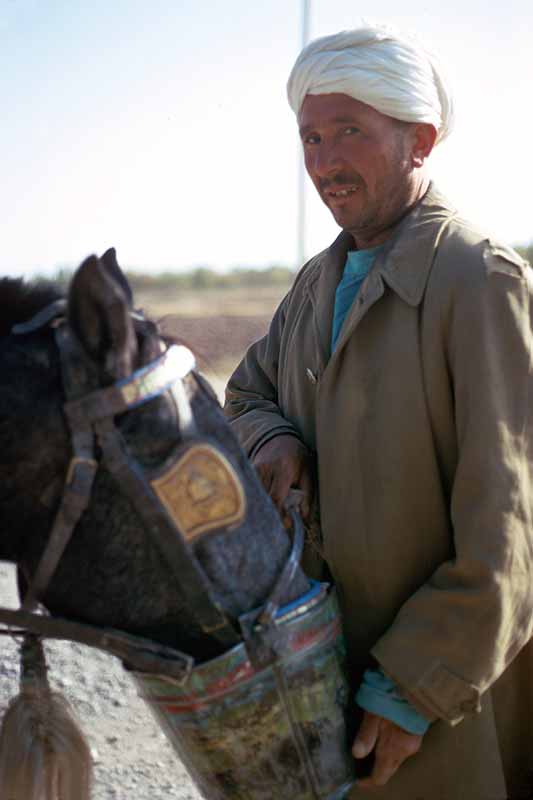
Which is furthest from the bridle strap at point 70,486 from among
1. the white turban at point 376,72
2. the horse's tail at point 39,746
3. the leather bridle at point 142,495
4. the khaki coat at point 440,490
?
the white turban at point 376,72

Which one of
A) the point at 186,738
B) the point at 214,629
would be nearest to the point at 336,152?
the point at 214,629

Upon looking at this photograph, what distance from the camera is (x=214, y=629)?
1.80 meters

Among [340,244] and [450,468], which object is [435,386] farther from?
[340,244]

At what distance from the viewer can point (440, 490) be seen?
7.13 ft

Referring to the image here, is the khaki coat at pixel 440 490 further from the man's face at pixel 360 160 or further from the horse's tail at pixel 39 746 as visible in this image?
the horse's tail at pixel 39 746

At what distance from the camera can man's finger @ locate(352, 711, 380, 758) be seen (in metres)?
2.01

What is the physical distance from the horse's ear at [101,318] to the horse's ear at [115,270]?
0.20m

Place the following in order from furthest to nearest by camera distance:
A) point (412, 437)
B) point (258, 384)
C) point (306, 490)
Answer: point (258, 384) → point (306, 490) → point (412, 437)

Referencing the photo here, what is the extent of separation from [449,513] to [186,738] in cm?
77

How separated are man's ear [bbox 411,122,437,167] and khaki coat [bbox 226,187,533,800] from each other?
0.47 feet

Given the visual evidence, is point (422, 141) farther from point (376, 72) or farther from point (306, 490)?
point (306, 490)

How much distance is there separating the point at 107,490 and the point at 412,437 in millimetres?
778

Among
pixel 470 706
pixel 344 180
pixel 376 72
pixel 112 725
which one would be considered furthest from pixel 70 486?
pixel 112 725

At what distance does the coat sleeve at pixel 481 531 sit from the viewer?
1997 millimetres
